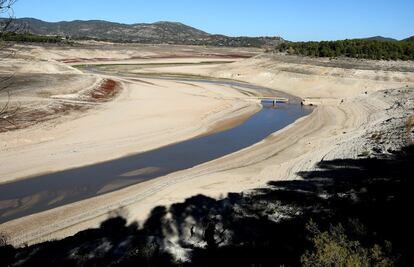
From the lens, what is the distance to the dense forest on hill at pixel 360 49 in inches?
2235

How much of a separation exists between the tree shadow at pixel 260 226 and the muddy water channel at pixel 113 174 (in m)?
3.88

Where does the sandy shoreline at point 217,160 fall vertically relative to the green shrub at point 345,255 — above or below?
below

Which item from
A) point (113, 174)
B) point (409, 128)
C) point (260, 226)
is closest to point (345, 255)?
point (260, 226)

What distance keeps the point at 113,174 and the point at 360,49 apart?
48681 mm

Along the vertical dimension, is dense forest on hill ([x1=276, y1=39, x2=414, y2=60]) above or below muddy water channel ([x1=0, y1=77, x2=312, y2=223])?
above

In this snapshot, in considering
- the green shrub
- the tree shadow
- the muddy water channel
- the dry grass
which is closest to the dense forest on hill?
the muddy water channel

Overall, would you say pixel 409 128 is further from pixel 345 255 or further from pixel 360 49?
pixel 360 49

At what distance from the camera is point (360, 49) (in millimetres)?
60156

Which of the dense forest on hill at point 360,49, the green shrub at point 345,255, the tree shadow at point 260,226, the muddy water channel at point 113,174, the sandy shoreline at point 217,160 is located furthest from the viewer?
the dense forest on hill at point 360,49

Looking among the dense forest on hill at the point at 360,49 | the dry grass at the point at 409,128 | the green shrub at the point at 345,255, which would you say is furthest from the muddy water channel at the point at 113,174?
the dense forest on hill at the point at 360,49

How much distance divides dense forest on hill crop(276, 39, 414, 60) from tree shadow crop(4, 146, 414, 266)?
1714 inches

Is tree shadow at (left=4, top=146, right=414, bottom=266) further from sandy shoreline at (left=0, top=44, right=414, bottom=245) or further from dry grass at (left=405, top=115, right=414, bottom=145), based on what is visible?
dry grass at (left=405, top=115, right=414, bottom=145)

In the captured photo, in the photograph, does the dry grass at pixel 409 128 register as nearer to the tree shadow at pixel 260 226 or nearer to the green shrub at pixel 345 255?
the tree shadow at pixel 260 226

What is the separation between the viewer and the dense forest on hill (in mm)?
56781
